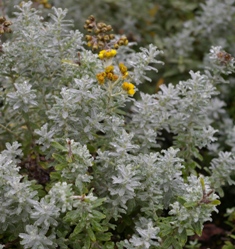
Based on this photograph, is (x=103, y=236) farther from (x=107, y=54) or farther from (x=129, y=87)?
(x=107, y=54)

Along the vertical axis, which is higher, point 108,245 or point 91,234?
point 91,234

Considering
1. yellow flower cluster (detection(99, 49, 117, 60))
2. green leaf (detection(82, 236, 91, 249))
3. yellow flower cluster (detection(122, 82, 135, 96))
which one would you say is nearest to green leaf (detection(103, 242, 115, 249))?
green leaf (detection(82, 236, 91, 249))

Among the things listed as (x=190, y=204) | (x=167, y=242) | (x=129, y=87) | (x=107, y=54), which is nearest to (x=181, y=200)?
(x=190, y=204)

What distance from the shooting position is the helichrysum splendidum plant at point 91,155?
7.35 ft

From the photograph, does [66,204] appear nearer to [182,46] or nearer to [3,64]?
[3,64]

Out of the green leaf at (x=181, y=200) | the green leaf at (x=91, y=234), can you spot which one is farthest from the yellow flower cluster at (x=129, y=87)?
the green leaf at (x=91, y=234)

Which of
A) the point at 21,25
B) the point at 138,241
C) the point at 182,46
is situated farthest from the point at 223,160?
the point at 182,46

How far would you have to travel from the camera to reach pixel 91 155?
245 centimetres

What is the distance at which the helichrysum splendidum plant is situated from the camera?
224 cm

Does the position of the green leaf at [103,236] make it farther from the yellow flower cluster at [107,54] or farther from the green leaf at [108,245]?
the yellow flower cluster at [107,54]

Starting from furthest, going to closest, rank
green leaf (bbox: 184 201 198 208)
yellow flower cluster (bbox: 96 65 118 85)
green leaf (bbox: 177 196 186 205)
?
yellow flower cluster (bbox: 96 65 118 85) → green leaf (bbox: 177 196 186 205) → green leaf (bbox: 184 201 198 208)

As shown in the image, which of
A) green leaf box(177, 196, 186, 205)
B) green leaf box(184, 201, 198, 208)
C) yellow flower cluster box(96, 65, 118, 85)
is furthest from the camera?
yellow flower cluster box(96, 65, 118, 85)

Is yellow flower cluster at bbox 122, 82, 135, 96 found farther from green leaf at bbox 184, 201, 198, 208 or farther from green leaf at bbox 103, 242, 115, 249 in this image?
green leaf at bbox 103, 242, 115, 249

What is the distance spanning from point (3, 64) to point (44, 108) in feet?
1.20
